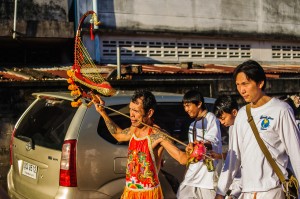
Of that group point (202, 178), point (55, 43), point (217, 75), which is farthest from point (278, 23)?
point (202, 178)

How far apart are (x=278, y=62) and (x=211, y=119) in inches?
462

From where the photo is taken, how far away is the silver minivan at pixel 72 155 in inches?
176

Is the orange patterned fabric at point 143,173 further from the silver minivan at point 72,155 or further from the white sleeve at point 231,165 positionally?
the silver minivan at point 72,155

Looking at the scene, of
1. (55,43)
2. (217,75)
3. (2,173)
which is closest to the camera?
(2,173)

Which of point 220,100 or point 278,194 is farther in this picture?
point 220,100

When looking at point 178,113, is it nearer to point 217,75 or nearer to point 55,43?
point 217,75

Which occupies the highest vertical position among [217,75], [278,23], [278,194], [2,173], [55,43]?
[278,23]

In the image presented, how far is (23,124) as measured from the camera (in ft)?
17.8

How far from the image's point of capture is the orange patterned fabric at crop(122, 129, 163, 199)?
11.8 feet

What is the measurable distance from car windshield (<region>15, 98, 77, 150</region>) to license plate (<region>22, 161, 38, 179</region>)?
0.25 metres

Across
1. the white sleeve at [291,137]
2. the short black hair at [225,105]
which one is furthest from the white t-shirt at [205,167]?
the white sleeve at [291,137]

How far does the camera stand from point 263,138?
3.05 metres

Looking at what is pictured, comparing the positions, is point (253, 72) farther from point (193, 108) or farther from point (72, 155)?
point (72, 155)

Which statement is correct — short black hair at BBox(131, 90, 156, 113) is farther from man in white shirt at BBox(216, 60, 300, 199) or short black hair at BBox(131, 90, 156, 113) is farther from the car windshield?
the car windshield
